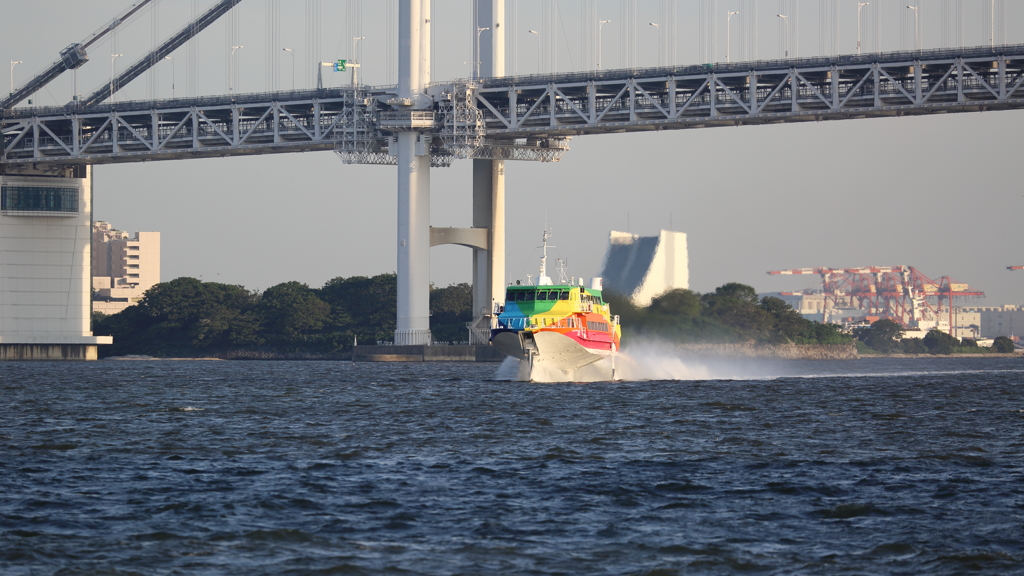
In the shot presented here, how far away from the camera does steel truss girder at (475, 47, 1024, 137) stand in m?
109

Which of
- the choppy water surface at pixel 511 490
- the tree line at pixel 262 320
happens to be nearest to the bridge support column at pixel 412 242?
the tree line at pixel 262 320

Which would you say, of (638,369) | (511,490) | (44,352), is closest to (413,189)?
(638,369)

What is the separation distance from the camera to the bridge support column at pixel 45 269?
13362cm

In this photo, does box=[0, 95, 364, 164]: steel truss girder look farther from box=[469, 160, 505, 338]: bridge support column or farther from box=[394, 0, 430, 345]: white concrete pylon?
box=[469, 160, 505, 338]: bridge support column

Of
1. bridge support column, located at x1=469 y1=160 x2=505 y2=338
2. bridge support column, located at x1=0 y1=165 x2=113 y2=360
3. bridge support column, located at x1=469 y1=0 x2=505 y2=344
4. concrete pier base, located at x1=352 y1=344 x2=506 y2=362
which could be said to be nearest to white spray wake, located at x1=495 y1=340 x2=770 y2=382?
concrete pier base, located at x1=352 y1=344 x2=506 y2=362

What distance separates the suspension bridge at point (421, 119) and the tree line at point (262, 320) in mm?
34709

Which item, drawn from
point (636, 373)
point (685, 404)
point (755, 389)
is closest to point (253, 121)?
point (636, 373)

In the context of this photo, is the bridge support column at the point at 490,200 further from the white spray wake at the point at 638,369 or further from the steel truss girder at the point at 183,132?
the white spray wake at the point at 638,369

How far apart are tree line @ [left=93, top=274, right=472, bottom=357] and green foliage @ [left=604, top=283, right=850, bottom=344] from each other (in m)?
Result: 33.6

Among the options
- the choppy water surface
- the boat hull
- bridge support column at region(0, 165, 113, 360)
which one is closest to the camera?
the choppy water surface

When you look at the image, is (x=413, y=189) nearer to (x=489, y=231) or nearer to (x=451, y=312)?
(x=489, y=231)

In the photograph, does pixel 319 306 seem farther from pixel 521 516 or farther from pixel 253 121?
pixel 521 516

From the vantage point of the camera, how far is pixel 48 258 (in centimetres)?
13512

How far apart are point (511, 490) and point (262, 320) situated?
15027 cm
